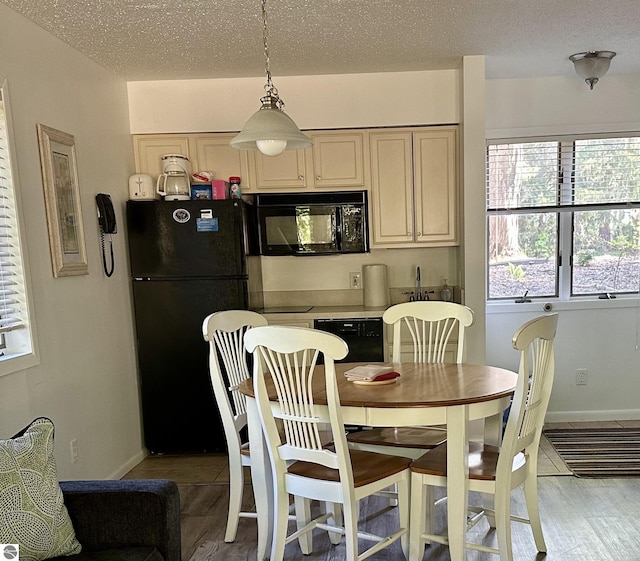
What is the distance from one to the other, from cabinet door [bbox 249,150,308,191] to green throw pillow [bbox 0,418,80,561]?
234 centimetres

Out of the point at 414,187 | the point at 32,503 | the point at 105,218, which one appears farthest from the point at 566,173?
the point at 32,503

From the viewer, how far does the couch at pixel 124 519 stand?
1632 mm

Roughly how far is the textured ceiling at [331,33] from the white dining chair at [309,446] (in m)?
1.64

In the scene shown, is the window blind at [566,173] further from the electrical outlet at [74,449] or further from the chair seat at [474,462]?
the electrical outlet at [74,449]

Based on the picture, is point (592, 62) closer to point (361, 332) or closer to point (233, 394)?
point (361, 332)

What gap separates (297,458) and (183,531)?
996 mm

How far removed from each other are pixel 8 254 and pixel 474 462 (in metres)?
2.24

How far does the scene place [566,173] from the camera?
3863mm

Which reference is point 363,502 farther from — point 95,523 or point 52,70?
point 52,70

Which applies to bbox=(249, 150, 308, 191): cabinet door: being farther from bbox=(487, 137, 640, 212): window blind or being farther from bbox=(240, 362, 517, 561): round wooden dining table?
bbox=(240, 362, 517, 561): round wooden dining table

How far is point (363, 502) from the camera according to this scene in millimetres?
2781

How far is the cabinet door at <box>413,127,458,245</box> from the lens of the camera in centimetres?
352

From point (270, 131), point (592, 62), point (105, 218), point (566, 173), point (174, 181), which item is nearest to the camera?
point (270, 131)

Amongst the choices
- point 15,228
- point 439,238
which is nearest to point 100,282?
point 15,228
